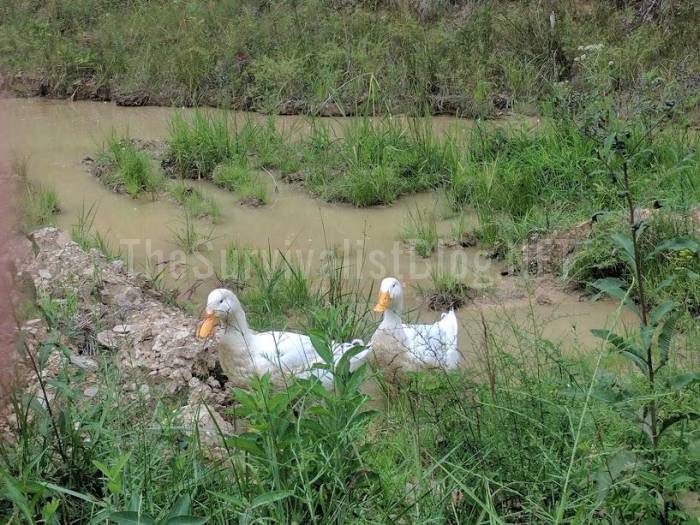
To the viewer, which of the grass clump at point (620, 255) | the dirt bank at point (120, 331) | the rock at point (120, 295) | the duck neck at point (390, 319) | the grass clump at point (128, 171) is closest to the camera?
the dirt bank at point (120, 331)

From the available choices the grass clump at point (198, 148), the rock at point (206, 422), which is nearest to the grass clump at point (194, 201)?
the grass clump at point (198, 148)

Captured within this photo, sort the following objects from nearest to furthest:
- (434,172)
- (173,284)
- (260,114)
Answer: (173,284) < (434,172) < (260,114)

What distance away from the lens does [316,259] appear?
18.0ft

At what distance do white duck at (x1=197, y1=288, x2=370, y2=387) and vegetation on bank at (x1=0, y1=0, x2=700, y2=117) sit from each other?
3136mm

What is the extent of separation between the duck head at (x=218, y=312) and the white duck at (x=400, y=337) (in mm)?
609

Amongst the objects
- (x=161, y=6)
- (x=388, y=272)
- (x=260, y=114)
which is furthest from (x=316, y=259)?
(x=161, y=6)

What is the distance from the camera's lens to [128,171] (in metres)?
6.36

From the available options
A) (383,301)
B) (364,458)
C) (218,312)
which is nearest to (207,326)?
(218,312)

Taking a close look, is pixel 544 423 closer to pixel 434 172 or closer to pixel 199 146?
pixel 434 172

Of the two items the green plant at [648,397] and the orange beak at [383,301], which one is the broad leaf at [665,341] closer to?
the green plant at [648,397]

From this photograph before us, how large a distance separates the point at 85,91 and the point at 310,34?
2028 mm

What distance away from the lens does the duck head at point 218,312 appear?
13.3ft

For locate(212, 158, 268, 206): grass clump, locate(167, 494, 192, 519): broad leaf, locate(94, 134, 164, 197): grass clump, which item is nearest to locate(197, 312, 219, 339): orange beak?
locate(167, 494, 192, 519): broad leaf

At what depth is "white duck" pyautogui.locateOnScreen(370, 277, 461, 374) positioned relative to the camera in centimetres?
374
